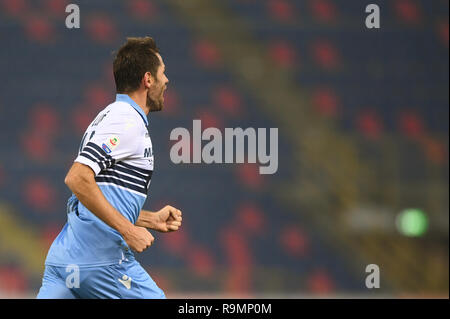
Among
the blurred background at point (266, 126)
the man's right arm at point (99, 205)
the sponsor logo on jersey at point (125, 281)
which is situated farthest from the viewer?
the blurred background at point (266, 126)

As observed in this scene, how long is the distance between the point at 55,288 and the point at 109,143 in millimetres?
650

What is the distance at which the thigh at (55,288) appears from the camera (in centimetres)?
321

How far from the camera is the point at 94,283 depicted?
10.7 ft

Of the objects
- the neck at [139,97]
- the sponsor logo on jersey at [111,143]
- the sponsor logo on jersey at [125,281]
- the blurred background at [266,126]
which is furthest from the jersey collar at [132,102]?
the blurred background at [266,126]

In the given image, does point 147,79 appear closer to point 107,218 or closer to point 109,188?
point 109,188

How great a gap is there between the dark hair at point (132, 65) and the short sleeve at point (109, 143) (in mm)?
273

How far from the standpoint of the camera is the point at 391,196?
953cm

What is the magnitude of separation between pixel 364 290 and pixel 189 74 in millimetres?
3545

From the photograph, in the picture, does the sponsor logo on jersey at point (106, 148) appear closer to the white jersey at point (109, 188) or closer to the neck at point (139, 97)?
the white jersey at point (109, 188)

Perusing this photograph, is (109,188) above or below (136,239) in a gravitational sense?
above

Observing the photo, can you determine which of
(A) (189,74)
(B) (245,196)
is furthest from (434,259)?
(A) (189,74)

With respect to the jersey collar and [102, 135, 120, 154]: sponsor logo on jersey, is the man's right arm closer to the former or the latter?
[102, 135, 120, 154]: sponsor logo on jersey

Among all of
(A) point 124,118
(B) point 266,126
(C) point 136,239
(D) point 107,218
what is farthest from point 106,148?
(B) point 266,126
